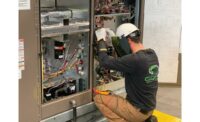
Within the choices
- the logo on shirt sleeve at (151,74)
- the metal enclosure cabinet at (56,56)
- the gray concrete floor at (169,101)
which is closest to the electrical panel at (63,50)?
the metal enclosure cabinet at (56,56)

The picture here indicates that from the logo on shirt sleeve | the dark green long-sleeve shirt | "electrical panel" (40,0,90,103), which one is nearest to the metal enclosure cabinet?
"electrical panel" (40,0,90,103)

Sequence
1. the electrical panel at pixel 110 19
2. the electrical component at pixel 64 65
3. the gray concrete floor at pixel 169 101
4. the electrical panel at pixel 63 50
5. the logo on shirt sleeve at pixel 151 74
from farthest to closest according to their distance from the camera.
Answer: the gray concrete floor at pixel 169 101, the electrical panel at pixel 110 19, the logo on shirt sleeve at pixel 151 74, the electrical component at pixel 64 65, the electrical panel at pixel 63 50

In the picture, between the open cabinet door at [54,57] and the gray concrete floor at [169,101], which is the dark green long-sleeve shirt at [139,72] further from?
the gray concrete floor at [169,101]

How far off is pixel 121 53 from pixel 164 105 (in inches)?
73.0

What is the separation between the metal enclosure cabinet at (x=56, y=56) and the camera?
198 cm

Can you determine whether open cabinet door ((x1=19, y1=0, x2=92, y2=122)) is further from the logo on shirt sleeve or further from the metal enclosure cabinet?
the logo on shirt sleeve

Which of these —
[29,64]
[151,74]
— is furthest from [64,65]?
[151,74]

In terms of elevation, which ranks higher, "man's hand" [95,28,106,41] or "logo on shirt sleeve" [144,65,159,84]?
"man's hand" [95,28,106,41]

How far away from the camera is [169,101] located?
4.48 m

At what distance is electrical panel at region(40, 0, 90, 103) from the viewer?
2.20 meters

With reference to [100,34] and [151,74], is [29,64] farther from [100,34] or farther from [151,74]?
[151,74]

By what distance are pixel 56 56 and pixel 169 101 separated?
8.79ft

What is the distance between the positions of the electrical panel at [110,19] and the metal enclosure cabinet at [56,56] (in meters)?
0.03
